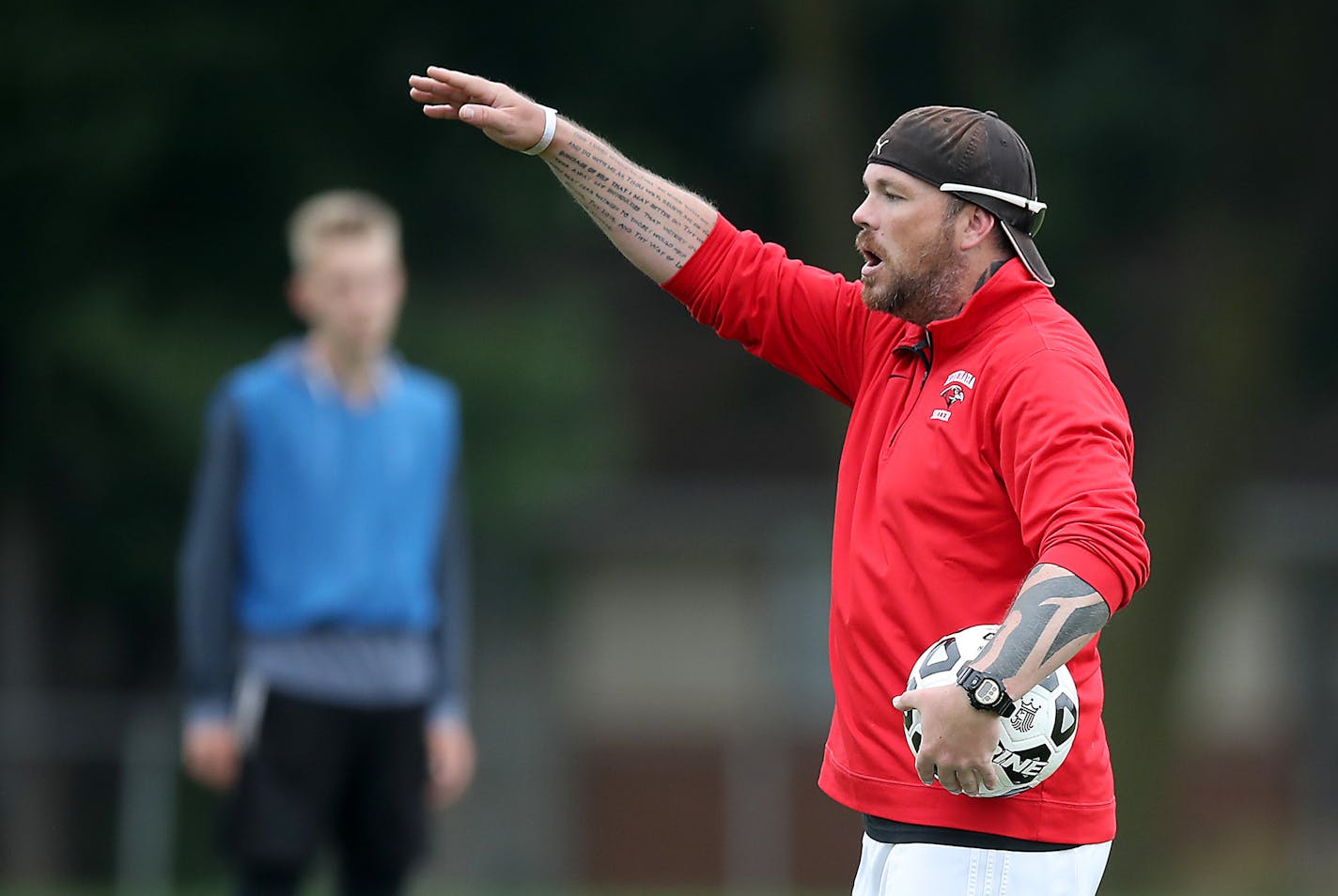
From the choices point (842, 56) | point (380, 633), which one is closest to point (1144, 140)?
point (842, 56)

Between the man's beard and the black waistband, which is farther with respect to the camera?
the man's beard

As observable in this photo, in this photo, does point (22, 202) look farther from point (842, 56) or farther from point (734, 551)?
point (734, 551)

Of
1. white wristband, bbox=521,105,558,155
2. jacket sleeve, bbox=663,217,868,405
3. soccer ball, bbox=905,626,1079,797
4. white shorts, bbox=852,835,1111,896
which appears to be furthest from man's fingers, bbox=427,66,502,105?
white shorts, bbox=852,835,1111,896

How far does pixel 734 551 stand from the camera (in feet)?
62.1

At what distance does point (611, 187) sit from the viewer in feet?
14.3

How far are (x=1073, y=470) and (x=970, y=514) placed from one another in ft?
1.03

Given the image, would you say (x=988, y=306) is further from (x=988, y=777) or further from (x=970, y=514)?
(x=988, y=777)

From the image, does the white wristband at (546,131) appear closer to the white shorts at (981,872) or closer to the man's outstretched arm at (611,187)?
the man's outstretched arm at (611,187)

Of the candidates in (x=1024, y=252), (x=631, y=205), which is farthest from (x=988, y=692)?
(x=631, y=205)

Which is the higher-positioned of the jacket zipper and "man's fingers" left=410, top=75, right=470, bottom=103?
"man's fingers" left=410, top=75, right=470, bottom=103

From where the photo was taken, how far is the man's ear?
3.90 metres

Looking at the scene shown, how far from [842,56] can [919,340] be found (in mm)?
9167

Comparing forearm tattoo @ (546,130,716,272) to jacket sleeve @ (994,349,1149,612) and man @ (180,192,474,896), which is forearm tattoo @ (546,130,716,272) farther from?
man @ (180,192,474,896)

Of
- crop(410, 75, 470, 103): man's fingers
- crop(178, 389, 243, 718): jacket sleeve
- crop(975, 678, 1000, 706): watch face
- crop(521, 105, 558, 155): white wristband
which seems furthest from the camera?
crop(178, 389, 243, 718): jacket sleeve
